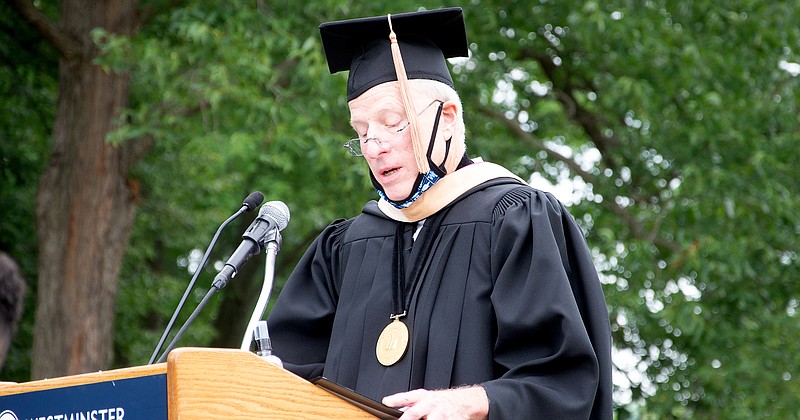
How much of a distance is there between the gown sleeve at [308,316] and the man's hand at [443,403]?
793mm

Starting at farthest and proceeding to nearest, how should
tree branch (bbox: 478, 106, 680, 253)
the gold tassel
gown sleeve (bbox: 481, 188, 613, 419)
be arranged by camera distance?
tree branch (bbox: 478, 106, 680, 253)
the gold tassel
gown sleeve (bbox: 481, 188, 613, 419)

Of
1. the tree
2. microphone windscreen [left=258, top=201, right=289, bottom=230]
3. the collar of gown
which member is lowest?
the tree

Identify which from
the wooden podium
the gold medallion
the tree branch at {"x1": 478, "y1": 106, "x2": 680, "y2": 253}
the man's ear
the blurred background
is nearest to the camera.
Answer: the wooden podium

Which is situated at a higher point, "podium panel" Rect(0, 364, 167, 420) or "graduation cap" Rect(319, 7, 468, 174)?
"graduation cap" Rect(319, 7, 468, 174)

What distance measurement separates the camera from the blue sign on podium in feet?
7.36

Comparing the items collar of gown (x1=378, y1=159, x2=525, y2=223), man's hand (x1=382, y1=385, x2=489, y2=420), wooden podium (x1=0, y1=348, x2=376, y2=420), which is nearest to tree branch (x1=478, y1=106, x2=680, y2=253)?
collar of gown (x1=378, y1=159, x2=525, y2=223)

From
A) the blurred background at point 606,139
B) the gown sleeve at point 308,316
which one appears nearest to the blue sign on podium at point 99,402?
the gown sleeve at point 308,316

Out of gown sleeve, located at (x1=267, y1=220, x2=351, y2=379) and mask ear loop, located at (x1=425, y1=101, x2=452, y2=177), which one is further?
gown sleeve, located at (x1=267, y1=220, x2=351, y2=379)

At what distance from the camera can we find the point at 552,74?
11461 millimetres

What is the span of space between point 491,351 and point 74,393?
3.40ft

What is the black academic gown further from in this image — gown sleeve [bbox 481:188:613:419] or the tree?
the tree

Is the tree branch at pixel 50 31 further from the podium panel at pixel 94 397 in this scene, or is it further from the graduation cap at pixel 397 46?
the podium panel at pixel 94 397

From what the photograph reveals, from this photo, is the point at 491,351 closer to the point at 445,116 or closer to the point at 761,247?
the point at 445,116

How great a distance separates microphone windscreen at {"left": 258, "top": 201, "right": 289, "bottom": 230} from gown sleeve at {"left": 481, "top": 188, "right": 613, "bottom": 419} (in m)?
0.57
